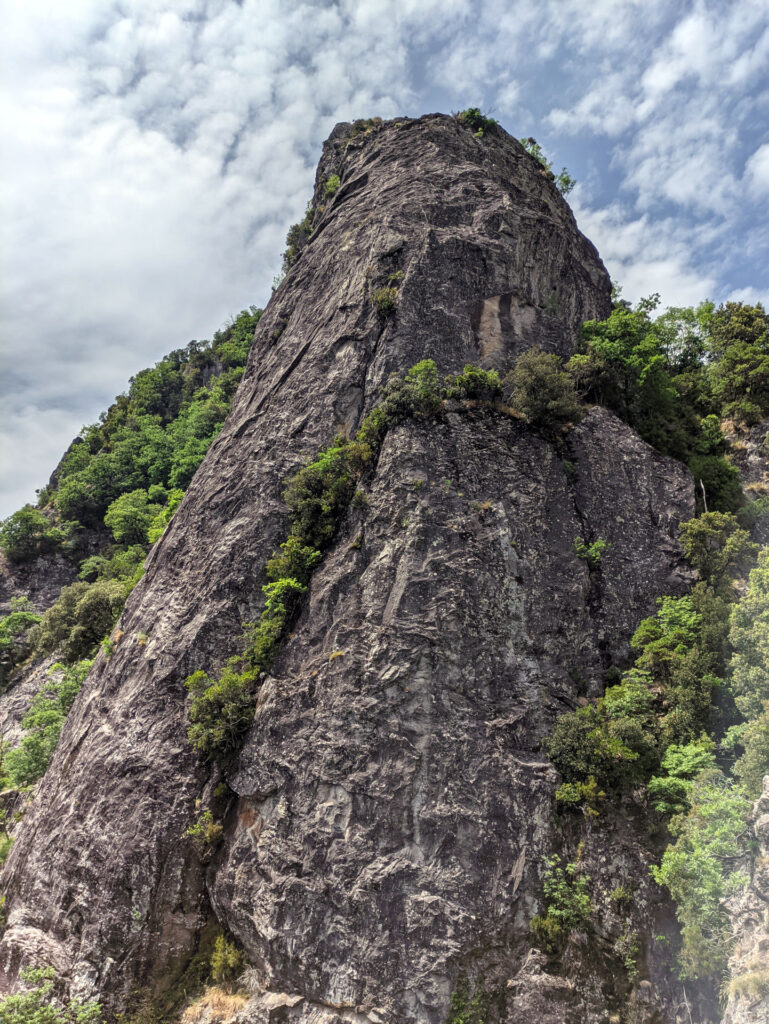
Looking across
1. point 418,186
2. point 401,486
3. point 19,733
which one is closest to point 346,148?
point 418,186

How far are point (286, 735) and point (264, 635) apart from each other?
3998 mm

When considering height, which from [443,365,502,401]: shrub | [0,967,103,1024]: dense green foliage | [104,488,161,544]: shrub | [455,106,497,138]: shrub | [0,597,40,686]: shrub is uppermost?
[455,106,497,138]: shrub

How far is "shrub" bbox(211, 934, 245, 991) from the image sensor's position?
17.3m

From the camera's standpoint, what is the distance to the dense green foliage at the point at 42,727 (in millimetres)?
27203

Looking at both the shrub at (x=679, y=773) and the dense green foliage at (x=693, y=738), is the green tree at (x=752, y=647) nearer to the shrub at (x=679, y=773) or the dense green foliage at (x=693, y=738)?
the dense green foliage at (x=693, y=738)

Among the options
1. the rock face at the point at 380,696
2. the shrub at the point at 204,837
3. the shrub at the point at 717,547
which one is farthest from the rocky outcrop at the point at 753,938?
the shrub at the point at 204,837

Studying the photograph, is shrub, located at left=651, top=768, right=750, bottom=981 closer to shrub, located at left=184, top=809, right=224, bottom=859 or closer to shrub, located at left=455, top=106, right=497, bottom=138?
shrub, located at left=184, top=809, right=224, bottom=859

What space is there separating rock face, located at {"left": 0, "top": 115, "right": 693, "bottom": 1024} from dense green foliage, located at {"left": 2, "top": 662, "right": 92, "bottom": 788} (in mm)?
3767

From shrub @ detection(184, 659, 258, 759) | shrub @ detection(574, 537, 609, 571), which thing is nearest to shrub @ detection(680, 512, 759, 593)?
shrub @ detection(574, 537, 609, 571)

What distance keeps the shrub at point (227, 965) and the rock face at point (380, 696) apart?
55cm

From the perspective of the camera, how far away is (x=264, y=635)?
2145 centimetres

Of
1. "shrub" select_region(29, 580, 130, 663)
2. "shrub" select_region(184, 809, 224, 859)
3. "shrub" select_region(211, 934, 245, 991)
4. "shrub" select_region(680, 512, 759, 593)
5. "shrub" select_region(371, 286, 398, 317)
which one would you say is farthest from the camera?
"shrub" select_region(29, 580, 130, 663)

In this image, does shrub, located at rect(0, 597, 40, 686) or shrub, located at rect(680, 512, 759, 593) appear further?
shrub, located at rect(0, 597, 40, 686)

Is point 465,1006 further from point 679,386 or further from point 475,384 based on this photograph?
point 679,386
